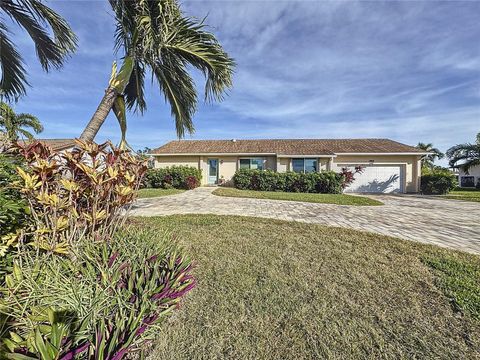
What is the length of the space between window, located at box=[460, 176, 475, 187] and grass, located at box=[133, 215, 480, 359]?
40.1 m

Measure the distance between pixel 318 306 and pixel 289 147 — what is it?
734 inches

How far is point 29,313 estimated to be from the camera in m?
1.54

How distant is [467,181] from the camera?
3198 cm

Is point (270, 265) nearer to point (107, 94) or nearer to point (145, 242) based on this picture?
point (145, 242)

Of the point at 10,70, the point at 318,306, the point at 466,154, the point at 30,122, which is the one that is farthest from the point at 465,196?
the point at 30,122

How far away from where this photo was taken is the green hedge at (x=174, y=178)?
16953mm

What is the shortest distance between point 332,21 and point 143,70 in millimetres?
7006

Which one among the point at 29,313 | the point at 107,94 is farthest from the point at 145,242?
the point at 107,94

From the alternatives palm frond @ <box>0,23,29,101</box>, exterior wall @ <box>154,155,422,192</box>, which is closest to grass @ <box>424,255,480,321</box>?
palm frond @ <box>0,23,29,101</box>

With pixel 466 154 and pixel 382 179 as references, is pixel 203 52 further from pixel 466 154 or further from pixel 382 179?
pixel 466 154

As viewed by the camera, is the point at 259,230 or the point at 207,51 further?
the point at 259,230

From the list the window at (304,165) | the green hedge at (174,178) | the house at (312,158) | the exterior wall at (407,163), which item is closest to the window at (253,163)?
the house at (312,158)

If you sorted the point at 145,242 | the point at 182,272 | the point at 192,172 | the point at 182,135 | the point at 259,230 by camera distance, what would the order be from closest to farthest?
the point at 182,272 → the point at 145,242 → the point at 182,135 → the point at 259,230 → the point at 192,172

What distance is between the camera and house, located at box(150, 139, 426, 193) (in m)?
17.8
